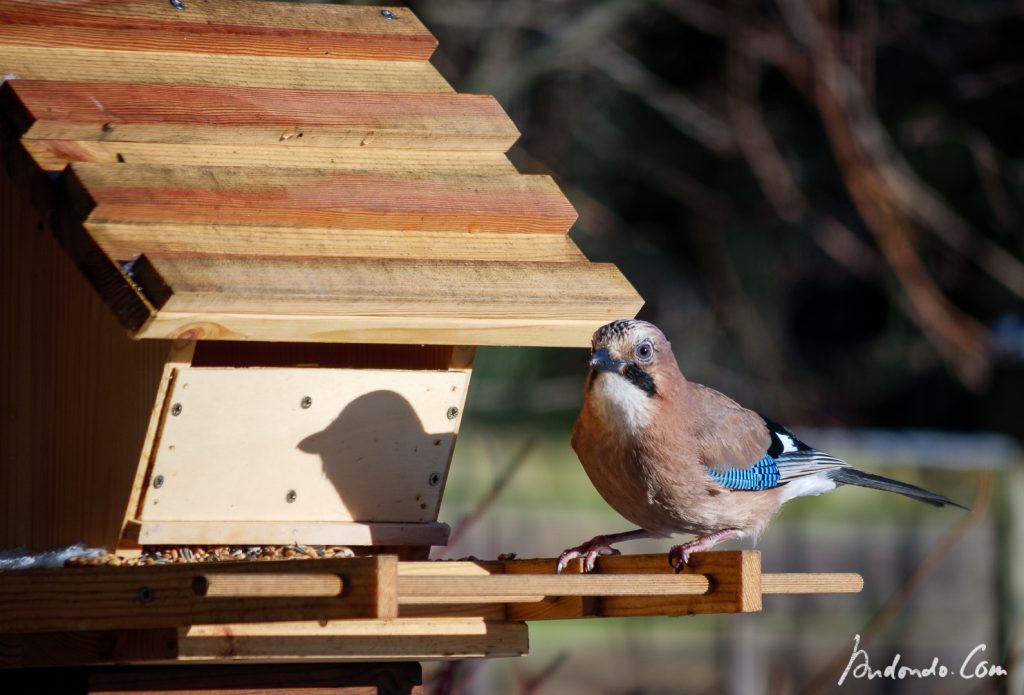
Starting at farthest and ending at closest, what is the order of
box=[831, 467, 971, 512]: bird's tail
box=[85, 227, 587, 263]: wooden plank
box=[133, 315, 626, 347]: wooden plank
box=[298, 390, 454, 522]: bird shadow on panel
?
box=[831, 467, 971, 512]: bird's tail < box=[298, 390, 454, 522]: bird shadow on panel < box=[85, 227, 587, 263]: wooden plank < box=[133, 315, 626, 347]: wooden plank

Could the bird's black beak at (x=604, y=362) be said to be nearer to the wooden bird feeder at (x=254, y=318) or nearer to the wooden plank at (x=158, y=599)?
the wooden bird feeder at (x=254, y=318)

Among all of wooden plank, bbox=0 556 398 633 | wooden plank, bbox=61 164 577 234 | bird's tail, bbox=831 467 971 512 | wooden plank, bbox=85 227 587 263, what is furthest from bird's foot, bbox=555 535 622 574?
bird's tail, bbox=831 467 971 512

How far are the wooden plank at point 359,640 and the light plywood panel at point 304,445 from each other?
451 mm

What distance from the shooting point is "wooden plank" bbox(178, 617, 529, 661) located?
3.57 metres

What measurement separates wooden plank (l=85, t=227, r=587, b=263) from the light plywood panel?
354 mm

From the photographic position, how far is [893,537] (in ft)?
31.7

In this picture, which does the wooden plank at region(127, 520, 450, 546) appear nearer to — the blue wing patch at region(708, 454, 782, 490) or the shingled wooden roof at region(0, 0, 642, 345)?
the shingled wooden roof at region(0, 0, 642, 345)

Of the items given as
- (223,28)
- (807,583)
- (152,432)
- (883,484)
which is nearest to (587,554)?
(807,583)

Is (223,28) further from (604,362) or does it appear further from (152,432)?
(604,362)

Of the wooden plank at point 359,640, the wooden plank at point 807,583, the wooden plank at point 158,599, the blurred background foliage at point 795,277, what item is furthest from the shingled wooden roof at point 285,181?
the blurred background foliage at point 795,277

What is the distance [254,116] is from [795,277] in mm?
11891

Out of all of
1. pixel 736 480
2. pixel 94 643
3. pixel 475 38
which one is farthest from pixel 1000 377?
pixel 94 643

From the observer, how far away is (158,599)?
3.42 m

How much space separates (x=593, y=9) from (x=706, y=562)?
655 cm
